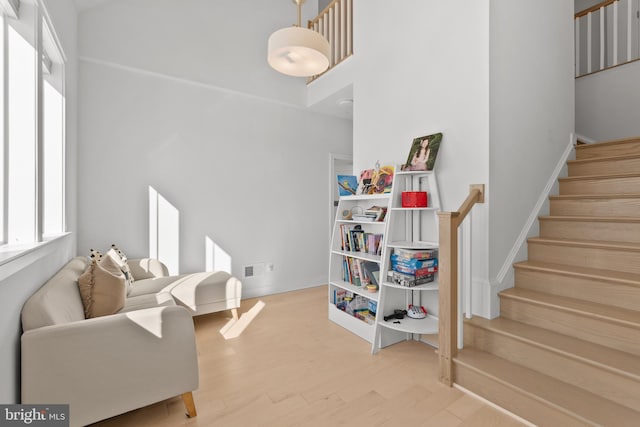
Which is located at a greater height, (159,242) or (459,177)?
(459,177)

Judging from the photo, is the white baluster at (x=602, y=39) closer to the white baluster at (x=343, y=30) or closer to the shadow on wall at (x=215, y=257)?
the white baluster at (x=343, y=30)

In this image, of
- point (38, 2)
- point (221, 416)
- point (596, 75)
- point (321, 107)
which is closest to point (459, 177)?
point (221, 416)

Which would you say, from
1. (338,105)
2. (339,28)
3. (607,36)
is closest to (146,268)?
(338,105)

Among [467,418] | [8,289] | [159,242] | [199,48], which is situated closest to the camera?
[8,289]

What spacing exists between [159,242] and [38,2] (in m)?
2.17

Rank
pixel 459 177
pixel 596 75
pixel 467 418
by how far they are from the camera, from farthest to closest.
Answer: pixel 596 75 < pixel 459 177 < pixel 467 418

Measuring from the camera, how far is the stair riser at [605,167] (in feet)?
7.97

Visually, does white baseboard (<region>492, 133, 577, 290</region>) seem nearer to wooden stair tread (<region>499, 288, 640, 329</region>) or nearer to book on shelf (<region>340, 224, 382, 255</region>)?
wooden stair tread (<region>499, 288, 640, 329</region>)

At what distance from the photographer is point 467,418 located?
1588 millimetres

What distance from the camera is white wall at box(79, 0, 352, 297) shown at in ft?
9.69

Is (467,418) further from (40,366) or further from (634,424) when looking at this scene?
(40,366)

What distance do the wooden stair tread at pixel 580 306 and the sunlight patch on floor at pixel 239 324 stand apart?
2.22 m

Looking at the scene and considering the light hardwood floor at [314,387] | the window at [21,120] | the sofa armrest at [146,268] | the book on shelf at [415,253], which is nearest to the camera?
the window at [21,120]

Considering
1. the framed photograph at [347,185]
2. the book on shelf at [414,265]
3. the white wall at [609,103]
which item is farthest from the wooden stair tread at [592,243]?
the white wall at [609,103]
